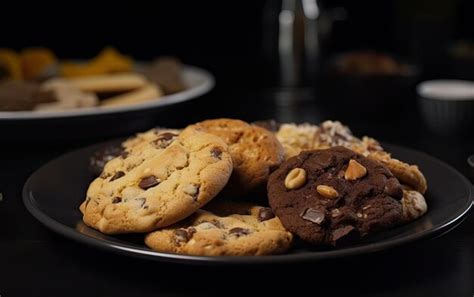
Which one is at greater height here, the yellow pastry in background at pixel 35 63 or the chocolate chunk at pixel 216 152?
the chocolate chunk at pixel 216 152

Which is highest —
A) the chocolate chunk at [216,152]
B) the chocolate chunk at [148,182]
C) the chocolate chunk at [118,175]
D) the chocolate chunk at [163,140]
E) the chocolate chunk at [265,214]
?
the chocolate chunk at [216,152]

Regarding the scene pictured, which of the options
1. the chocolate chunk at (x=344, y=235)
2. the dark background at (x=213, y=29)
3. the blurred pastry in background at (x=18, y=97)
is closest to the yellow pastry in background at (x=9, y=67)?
the blurred pastry in background at (x=18, y=97)

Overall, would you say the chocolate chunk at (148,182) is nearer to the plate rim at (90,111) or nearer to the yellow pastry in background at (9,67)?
the plate rim at (90,111)

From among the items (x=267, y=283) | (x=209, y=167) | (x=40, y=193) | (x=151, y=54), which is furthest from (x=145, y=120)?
(x=151, y=54)

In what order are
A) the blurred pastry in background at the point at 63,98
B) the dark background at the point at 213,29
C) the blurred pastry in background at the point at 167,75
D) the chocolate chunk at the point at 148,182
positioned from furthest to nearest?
the dark background at the point at 213,29 → the blurred pastry in background at the point at 167,75 → the blurred pastry in background at the point at 63,98 → the chocolate chunk at the point at 148,182

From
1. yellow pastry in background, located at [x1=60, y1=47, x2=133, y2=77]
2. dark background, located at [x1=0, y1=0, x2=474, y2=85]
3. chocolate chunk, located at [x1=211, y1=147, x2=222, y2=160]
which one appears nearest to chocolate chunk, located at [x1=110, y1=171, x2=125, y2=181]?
chocolate chunk, located at [x1=211, y1=147, x2=222, y2=160]

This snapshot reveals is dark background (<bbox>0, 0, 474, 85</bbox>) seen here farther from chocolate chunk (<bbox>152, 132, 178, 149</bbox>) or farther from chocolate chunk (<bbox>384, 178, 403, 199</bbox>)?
chocolate chunk (<bbox>384, 178, 403, 199</bbox>)
